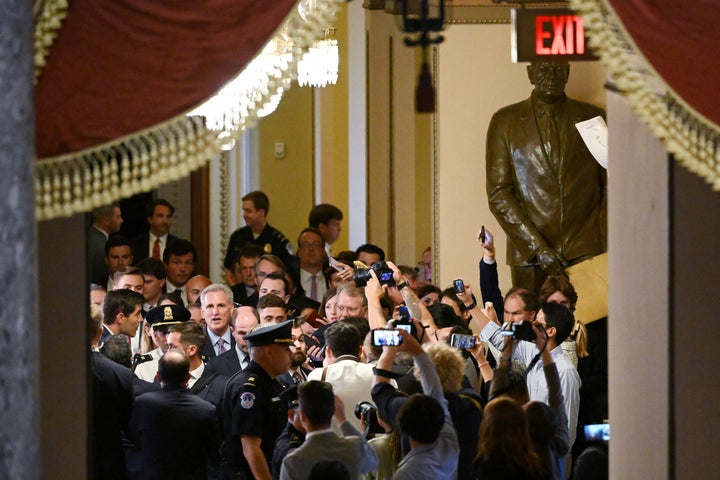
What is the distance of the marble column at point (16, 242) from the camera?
3564mm

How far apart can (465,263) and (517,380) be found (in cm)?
524

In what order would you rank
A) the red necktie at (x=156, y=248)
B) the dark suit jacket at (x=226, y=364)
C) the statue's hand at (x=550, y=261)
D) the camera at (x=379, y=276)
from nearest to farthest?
the dark suit jacket at (x=226, y=364) < the camera at (x=379, y=276) < the statue's hand at (x=550, y=261) < the red necktie at (x=156, y=248)

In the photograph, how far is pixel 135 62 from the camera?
154 inches

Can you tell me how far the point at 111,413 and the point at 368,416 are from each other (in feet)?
3.70

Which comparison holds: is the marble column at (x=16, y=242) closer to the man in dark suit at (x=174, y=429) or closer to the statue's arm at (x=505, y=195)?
the man in dark suit at (x=174, y=429)

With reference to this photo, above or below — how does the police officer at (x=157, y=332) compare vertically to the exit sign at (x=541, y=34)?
below

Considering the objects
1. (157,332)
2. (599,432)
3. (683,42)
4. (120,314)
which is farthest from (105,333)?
(683,42)

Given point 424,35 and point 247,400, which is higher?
point 424,35

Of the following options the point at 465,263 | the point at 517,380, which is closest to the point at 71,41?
the point at 517,380

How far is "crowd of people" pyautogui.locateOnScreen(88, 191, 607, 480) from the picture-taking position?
201 inches

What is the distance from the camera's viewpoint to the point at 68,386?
409 cm

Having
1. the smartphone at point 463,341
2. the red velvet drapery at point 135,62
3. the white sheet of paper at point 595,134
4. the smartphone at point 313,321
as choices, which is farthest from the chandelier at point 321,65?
the red velvet drapery at point 135,62

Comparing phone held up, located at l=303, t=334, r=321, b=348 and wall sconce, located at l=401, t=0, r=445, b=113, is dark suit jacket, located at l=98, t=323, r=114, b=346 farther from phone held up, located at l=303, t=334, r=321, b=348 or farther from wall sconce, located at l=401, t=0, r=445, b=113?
wall sconce, located at l=401, t=0, r=445, b=113

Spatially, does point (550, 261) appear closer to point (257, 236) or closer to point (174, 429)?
point (257, 236)
